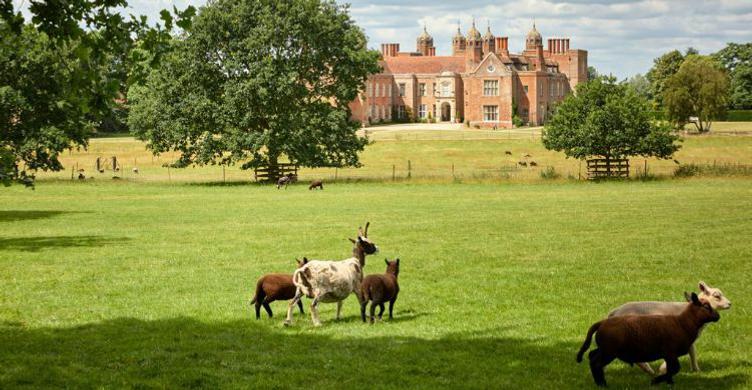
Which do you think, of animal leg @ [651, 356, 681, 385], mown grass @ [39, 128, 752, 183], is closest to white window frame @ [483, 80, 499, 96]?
mown grass @ [39, 128, 752, 183]

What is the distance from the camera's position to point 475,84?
147750 mm

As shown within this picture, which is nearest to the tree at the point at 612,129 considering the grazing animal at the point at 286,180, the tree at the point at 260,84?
the tree at the point at 260,84

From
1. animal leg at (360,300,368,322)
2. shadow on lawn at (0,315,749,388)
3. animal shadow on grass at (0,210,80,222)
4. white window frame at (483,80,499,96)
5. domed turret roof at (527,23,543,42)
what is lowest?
animal shadow on grass at (0,210,80,222)

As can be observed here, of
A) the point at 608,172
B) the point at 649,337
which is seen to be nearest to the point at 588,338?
A: the point at 649,337

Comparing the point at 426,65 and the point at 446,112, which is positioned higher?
the point at 426,65

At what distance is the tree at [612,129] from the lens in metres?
72.6

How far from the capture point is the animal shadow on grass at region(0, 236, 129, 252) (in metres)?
31.5

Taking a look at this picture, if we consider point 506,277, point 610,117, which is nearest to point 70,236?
point 506,277

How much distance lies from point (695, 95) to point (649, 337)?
11883cm

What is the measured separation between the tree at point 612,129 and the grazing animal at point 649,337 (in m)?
60.9

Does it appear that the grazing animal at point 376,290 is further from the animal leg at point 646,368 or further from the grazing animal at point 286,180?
the grazing animal at point 286,180

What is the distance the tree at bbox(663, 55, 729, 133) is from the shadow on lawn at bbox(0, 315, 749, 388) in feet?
371

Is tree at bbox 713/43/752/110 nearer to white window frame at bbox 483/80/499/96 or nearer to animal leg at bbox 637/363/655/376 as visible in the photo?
white window frame at bbox 483/80/499/96

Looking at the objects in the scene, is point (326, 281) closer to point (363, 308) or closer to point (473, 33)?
point (363, 308)
